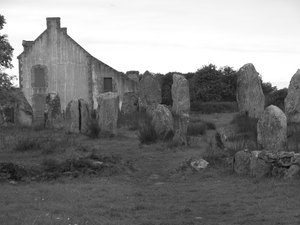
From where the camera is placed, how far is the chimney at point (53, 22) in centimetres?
5334

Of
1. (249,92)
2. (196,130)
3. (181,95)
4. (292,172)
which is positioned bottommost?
(292,172)

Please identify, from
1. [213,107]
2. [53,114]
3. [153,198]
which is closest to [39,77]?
[213,107]

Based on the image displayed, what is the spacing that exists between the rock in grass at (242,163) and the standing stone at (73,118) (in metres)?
14.3

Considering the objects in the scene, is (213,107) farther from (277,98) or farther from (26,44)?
(26,44)

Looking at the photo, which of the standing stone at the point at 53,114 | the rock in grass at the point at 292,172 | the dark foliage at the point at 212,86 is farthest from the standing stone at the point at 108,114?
the dark foliage at the point at 212,86

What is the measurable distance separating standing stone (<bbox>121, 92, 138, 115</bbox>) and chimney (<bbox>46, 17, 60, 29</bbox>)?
15625 millimetres

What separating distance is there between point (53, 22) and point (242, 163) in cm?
4015

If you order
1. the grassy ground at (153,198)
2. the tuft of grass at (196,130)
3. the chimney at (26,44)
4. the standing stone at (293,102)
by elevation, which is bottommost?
the grassy ground at (153,198)

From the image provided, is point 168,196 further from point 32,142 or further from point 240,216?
point 32,142

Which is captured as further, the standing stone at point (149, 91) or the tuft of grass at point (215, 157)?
the standing stone at point (149, 91)

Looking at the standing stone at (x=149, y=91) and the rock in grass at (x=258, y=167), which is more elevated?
the standing stone at (x=149, y=91)

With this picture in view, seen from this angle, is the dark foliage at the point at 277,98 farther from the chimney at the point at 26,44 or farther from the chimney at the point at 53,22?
the chimney at the point at 26,44

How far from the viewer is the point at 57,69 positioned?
54312mm

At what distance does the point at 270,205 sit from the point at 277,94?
30308mm
